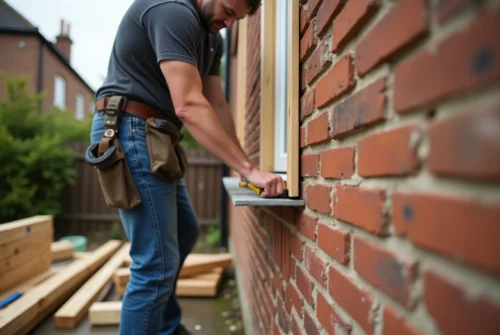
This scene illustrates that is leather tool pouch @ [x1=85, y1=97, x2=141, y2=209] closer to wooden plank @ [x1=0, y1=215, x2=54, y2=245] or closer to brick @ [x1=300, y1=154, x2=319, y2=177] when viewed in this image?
brick @ [x1=300, y1=154, x2=319, y2=177]

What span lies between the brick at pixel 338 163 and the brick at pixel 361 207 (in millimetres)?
35

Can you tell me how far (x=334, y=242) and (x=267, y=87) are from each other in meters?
1.15

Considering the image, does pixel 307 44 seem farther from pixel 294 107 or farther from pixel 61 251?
pixel 61 251

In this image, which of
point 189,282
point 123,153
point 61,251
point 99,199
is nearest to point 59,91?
point 99,199

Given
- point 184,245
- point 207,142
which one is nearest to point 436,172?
point 207,142

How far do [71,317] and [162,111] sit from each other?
1985mm

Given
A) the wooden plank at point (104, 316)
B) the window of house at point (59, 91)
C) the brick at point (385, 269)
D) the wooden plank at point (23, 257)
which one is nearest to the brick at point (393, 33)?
the brick at point (385, 269)

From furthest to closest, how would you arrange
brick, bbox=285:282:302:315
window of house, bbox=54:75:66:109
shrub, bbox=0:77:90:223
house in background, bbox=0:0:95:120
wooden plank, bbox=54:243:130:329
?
window of house, bbox=54:75:66:109 < house in background, bbox=0:0:95:120 < shrub, bbox=0:77:90:223 < wooden plank, bbox=54:243:130:329 < brick, bbox=285:282:302:315

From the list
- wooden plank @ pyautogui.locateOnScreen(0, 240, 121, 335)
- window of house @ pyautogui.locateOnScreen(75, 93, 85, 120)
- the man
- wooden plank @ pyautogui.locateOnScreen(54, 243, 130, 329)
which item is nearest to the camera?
the man

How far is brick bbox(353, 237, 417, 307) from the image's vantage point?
0.51 metres

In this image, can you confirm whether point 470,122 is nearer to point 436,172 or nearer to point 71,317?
point 436,172

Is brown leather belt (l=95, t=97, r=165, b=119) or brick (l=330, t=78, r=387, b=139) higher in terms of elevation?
brown leather belt (l=95, t=97, r=165, b=119)

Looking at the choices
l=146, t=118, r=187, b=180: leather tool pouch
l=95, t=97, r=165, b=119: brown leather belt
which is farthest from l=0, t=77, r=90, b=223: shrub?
l=146, t=118, r=187, b=180: leather tool pouch

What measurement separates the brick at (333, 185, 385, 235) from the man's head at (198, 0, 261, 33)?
4.11ft
